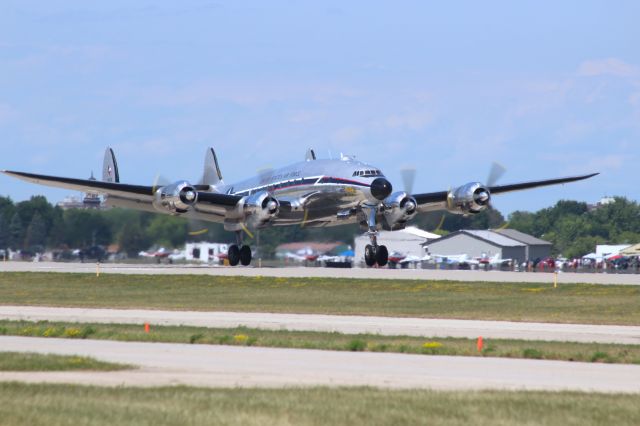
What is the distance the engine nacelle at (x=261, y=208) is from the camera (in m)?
60.9

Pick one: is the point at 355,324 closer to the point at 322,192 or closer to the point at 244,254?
the point at 322,192

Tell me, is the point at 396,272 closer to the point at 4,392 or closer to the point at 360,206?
the point at 360,206

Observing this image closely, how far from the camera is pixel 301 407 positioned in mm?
16391

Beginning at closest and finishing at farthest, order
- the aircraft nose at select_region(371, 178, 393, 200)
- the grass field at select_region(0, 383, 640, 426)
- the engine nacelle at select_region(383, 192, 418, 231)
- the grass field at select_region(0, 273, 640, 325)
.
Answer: the grass field at select_region(0, 383, 640, 426) < the grass field at select_region(0, 273, 640, 325) < the aircraft nose at select_region(371, 178, 393, 200) < the engine nacelle at select_region(383, 192, 418, 231)

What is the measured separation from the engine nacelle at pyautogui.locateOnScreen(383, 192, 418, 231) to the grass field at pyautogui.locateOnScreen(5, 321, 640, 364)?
28973mm

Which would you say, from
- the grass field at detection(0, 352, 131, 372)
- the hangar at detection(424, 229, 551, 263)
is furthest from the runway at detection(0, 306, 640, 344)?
the hangar at detection(424, 229, 551, 263)

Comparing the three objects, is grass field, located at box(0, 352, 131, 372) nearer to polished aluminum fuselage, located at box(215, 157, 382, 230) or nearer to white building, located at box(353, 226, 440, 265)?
polished aluminum fuselage, located at box(215, 157, 382, 230)

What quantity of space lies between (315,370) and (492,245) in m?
104

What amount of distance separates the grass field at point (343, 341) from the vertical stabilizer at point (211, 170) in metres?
43.7

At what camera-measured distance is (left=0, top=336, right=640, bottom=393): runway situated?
19.0m

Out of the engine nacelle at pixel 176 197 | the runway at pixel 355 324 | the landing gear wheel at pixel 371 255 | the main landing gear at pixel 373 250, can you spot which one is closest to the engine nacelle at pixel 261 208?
the engine nacelle at pixel 176 197

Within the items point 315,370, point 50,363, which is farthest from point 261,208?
point 315,370

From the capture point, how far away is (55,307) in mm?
41781

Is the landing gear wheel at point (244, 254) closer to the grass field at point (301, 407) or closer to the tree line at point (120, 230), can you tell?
the tree line at point (120, 230)
